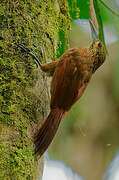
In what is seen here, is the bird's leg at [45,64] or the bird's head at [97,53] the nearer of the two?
the bird's leg at [45,64]

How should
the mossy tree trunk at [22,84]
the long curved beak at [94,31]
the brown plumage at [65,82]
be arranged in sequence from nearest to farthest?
1. the mossy tree trunk at [22,84]
2. the brown plumage at [65,82]
3. the long curved beak at [94,31]

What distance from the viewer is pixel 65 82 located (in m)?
1.49

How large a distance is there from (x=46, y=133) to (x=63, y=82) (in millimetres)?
431

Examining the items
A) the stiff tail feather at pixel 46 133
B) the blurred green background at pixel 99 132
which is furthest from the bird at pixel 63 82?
the blurred green background at pixel 99 132

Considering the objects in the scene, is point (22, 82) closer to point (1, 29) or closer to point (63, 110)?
point (1, 29)

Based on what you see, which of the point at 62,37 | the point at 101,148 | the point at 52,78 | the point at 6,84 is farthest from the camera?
the point at 101,148

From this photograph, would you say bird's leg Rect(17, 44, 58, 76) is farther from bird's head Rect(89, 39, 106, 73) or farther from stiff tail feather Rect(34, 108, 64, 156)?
bird's head Rect(89, 39, 106, 73)

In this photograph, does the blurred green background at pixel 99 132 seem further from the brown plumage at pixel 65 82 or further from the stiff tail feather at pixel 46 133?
the stiff tail feather at pixel 46 133

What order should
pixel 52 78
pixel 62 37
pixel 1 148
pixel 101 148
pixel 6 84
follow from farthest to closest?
pixel 101 148, pixel 62 37, pixel 52 78, pixel 6 84, pixel 1 148

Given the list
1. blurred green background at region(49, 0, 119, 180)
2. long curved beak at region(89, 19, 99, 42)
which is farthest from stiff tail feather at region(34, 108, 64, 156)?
blurred green background at region(49, 0, 119, 180)

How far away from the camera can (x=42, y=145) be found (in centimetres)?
110

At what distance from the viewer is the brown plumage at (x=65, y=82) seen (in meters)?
1.19

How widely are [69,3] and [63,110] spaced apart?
0.82m

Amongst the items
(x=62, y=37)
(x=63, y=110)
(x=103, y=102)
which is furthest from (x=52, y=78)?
(x=103, y=102)
